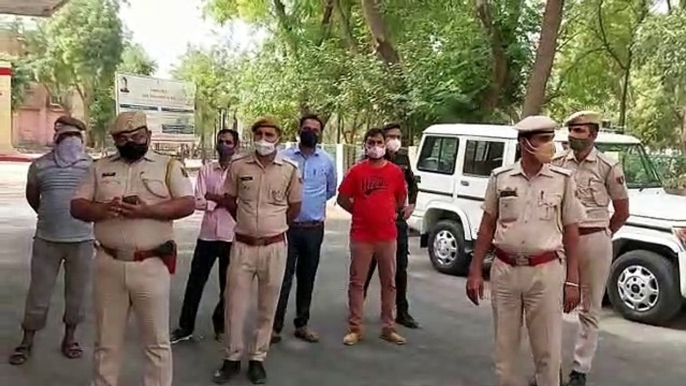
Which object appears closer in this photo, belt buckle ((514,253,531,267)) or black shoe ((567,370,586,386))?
belt buckle ((514,253,531,267))

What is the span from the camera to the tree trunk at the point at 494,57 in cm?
1727

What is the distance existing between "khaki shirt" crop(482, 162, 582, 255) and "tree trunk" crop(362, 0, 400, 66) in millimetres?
15256

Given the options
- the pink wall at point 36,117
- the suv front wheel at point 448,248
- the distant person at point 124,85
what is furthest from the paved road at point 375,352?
the pink wall at point 36,117

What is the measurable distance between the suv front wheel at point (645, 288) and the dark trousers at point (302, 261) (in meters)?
3.40

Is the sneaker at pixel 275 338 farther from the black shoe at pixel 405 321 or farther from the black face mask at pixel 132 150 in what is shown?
the black face mask at pixel 132 150

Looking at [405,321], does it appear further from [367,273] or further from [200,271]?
[200,271]

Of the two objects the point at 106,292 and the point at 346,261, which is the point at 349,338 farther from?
the point at 346,261

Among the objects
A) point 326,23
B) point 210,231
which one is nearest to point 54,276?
point 210,231

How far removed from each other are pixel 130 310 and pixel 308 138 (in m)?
2.59

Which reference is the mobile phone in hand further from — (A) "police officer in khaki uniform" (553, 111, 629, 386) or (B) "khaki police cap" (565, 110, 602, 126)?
(B) "khaki police cap" (565, 110, 602, 126)

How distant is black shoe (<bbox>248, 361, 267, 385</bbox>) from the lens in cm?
595

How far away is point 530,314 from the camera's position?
489 centimetres

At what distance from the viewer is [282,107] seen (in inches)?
979

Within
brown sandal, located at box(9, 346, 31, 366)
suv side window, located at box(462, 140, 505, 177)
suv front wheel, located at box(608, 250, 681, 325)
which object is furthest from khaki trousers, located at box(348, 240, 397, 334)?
suv side window, located at box(462, 140, 505, 177)
